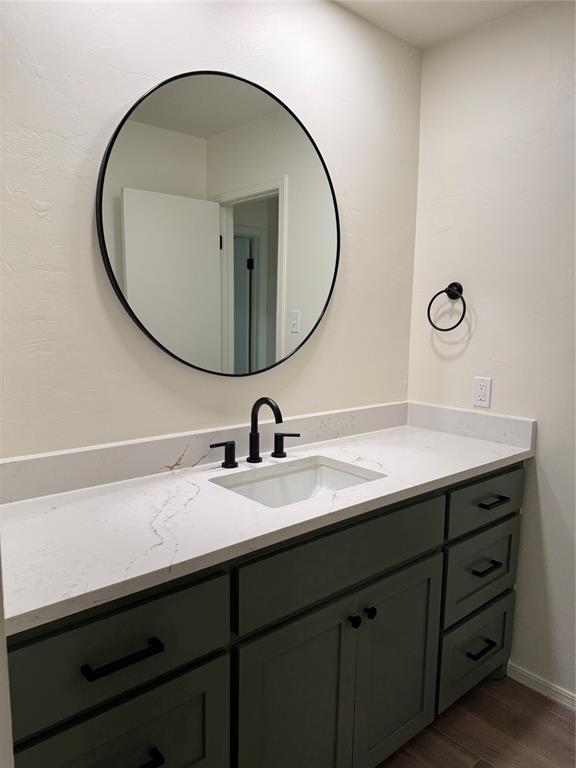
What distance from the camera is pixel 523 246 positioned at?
77.7 inches

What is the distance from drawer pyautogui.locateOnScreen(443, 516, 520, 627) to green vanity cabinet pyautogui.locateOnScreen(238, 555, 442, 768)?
81mm

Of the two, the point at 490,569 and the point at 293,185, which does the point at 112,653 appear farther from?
the point at 293,185

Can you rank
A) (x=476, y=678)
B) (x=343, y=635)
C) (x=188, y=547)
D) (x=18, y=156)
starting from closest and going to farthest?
(x=188, y=547) → (x=18, y=156) → (x=343, y=635) → (x=476, y=678)

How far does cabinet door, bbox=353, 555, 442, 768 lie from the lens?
1.46 metres

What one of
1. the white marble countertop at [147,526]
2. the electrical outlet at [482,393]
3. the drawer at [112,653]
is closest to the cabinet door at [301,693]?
the drawer at [112,653]

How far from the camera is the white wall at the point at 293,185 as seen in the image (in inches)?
65.6

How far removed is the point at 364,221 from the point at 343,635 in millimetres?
1487

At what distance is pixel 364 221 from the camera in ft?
6.93

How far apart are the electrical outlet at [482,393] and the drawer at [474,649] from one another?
0.73 metres

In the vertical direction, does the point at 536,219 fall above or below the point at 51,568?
above

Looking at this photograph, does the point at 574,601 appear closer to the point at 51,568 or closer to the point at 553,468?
the point at 553,468

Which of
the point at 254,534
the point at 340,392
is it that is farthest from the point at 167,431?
the point at 340,392

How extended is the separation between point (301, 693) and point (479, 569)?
84 cm

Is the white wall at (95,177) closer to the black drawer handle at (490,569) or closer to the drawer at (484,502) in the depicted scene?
the drawer at (484,502)
